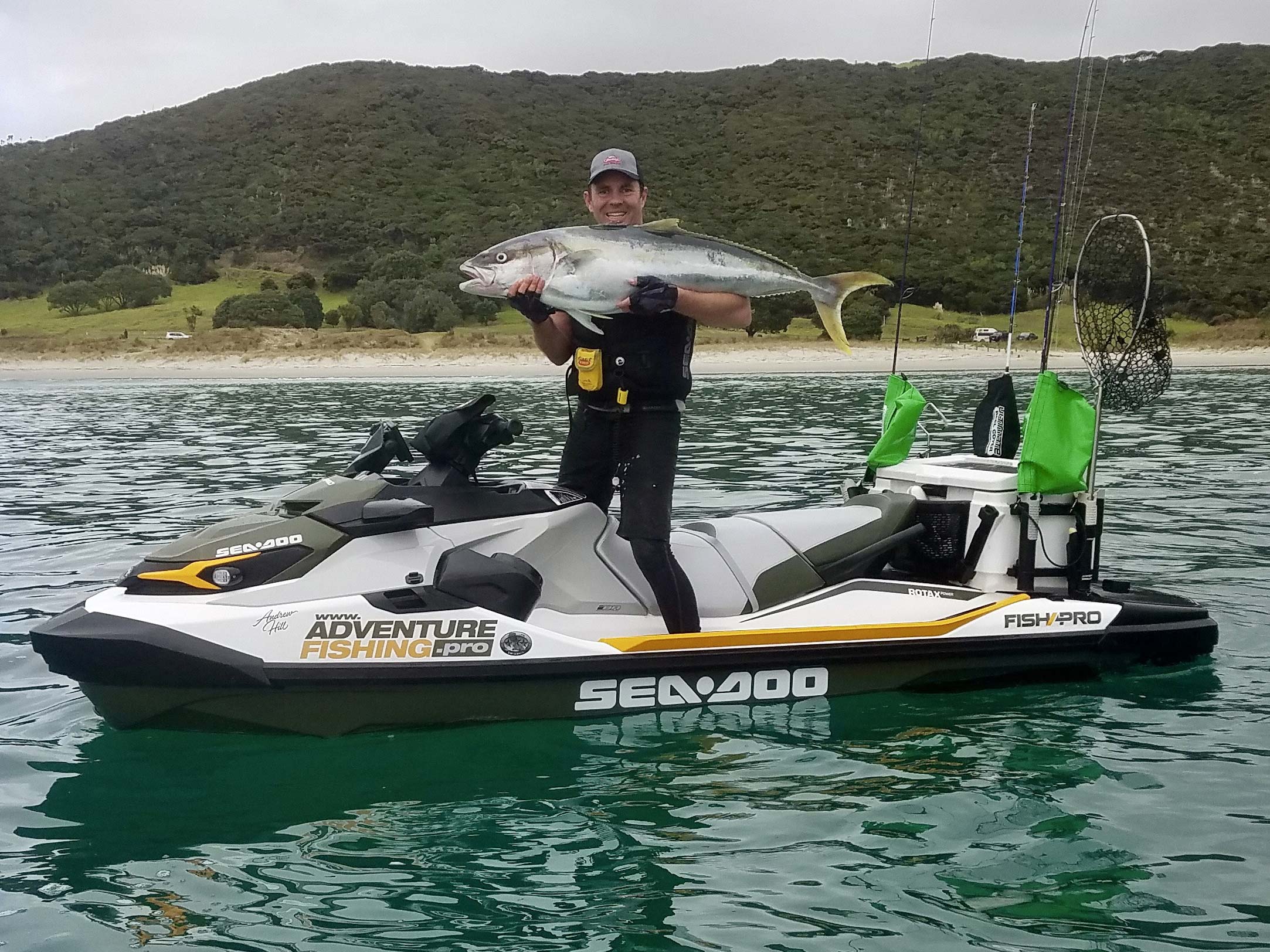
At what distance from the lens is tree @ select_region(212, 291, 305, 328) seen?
4019 cm

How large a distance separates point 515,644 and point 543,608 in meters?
0.25

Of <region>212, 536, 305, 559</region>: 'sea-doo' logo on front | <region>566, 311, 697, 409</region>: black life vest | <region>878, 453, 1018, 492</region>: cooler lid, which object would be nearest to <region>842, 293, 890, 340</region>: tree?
<region>878, 453, 1018, 492</region>: cooler lid

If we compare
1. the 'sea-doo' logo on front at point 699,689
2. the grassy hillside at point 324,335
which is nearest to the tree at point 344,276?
the grassy hillside at point 324,335

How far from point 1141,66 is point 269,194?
190ft

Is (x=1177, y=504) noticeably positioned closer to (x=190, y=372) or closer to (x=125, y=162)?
(x=190, y=372)

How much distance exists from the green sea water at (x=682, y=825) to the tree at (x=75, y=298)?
44.7m

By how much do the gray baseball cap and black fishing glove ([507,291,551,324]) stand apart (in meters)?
0.62

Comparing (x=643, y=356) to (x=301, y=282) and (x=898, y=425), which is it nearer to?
(x=898, y=425)

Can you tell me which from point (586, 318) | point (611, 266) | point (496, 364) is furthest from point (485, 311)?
point (611, 266)

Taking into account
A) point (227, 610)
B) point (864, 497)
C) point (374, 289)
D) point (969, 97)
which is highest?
point (969, 97)

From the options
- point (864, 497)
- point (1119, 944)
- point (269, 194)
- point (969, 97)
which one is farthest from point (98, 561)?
point (969, 97)

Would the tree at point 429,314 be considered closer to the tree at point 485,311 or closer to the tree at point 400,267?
the tree at point 485,311

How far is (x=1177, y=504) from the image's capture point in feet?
32.9

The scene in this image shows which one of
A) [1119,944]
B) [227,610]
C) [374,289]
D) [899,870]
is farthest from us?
[374,289]
